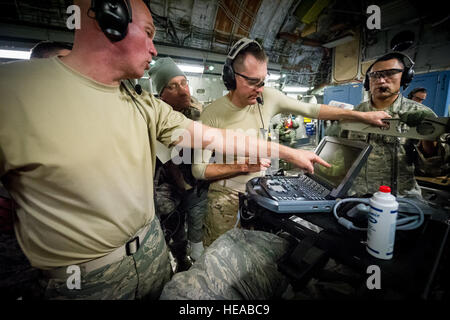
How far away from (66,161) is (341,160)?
4.70 ft

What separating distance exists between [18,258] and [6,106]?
137cm

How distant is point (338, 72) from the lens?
7641 millimetres

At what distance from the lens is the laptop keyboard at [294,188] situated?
3.65 ft

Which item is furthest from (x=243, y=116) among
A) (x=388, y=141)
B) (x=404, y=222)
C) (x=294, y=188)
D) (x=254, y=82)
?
(x=388, y=141)

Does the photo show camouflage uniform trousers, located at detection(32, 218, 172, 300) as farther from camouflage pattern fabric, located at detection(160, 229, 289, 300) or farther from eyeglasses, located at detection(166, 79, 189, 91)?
eyeglasses, located at detection(166, 79, 189, 91)

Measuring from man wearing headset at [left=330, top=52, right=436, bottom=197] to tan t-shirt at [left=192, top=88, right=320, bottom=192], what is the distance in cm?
57

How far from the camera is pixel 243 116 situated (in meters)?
1.76

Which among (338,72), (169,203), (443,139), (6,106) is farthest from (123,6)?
(338,72)

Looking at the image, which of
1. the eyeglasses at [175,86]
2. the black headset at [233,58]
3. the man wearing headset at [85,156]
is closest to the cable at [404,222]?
the man wearing headset at [85,156]

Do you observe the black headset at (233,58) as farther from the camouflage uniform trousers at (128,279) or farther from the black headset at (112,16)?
the camouflage uniform trousers at (128,279)

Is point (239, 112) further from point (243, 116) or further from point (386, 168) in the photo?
point (386, 168)

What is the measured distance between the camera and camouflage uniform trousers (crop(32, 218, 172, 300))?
92 cm

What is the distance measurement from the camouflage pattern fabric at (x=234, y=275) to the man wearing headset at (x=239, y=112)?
A: 81 centimetres

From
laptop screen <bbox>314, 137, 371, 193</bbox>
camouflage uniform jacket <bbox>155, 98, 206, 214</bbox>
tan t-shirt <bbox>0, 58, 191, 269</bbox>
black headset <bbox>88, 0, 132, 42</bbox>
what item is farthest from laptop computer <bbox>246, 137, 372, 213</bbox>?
camouflage uniform jacket <bbox>155, 98, 206, 214</bbox>
